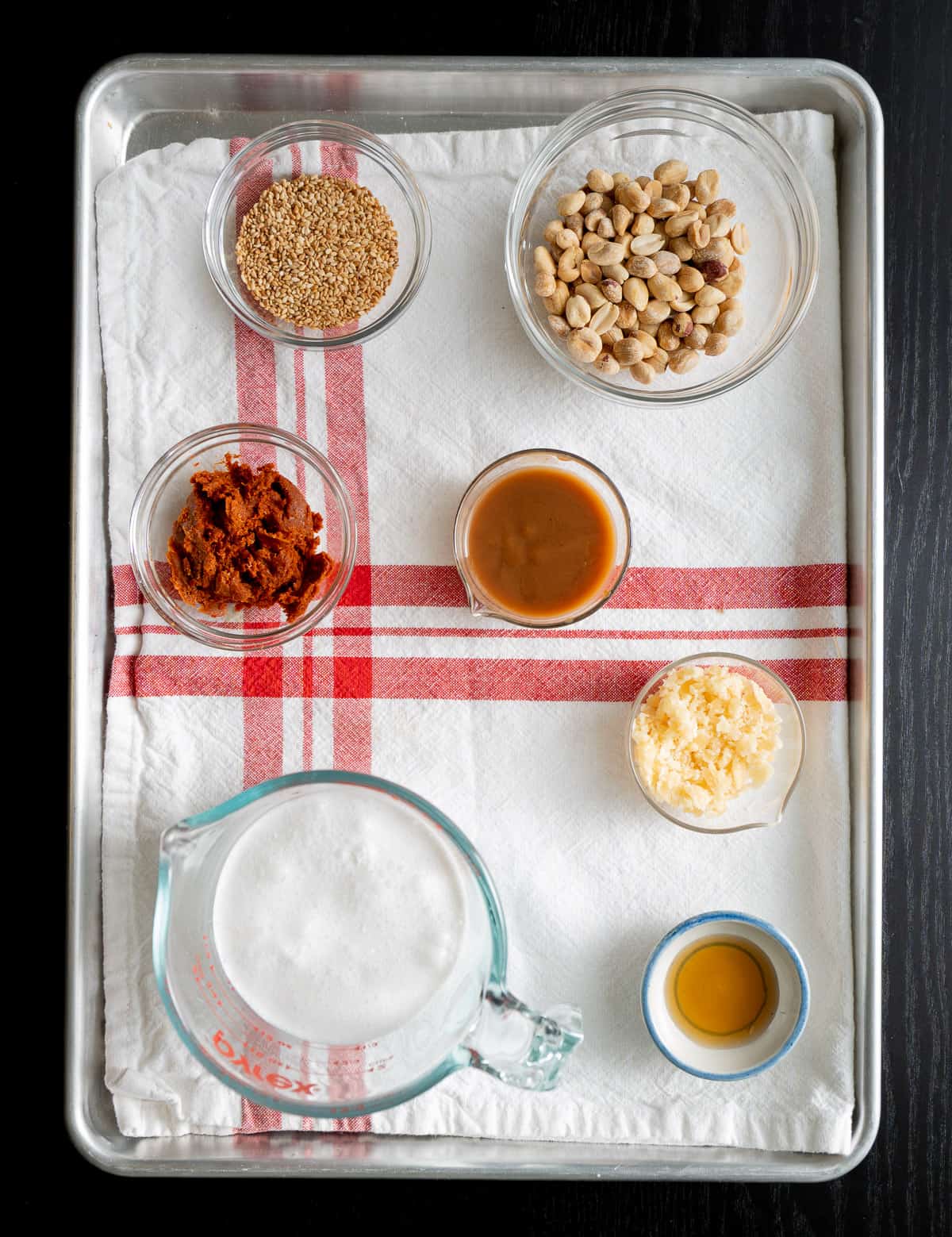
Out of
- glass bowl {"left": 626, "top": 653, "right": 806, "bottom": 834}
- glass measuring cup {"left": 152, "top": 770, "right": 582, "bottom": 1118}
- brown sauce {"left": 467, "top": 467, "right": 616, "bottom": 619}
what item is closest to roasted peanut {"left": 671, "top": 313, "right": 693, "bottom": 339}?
brown sauce {"left": 467, "top": 467, "right": 616, "bottom": 619}

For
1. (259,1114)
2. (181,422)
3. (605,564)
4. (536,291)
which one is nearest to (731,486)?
(605,564)

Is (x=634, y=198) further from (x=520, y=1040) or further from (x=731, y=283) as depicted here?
(x=520, y=1040)

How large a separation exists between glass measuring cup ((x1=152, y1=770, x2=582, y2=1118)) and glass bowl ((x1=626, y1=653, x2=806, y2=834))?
242mm

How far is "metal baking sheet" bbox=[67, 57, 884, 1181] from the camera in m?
1.28

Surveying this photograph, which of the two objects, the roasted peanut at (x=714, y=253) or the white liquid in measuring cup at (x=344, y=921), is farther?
the roasted peanut at (x=714, y=253)

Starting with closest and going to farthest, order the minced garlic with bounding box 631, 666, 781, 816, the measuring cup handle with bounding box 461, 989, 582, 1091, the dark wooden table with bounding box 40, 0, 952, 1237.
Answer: the measuring cup handle with bounding box 461, 989, 582, 1091, the minced garlic with bounding box 631, 666, 781, 816, the dark wooden table with bounding box 40, 0, 952, 1237

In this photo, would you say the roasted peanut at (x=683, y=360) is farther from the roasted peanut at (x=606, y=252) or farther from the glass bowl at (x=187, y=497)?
the glass bowl at (x=187, y=497)

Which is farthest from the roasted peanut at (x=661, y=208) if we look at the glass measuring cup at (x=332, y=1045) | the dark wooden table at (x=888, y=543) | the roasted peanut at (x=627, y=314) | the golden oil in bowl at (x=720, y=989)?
the golden oil in bowl at (x=720, y=989)

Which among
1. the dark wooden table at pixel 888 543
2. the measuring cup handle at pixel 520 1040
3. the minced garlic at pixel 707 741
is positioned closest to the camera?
the measuring cup handle at pixel 520 1040

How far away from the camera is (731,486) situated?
4.31 ft

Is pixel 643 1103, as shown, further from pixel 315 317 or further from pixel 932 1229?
pixel 315 317

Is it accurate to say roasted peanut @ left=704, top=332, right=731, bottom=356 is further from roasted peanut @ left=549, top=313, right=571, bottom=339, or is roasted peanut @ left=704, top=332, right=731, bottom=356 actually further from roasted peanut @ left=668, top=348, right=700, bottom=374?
roasted peanut @ left=549, top=313, right=571, bottom=339

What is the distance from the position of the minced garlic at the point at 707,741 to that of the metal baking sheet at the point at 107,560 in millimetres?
158

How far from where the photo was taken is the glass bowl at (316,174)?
4.19 feet
